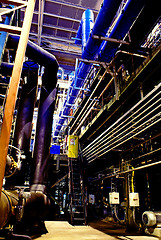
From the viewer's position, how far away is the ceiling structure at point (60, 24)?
1238 cm

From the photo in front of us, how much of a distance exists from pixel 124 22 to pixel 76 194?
807 cm

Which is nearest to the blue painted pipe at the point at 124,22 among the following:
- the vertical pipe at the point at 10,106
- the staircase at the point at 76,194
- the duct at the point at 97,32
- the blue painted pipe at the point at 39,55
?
the duct at the point at 97,32

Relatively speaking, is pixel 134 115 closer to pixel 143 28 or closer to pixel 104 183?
pixel 143 28

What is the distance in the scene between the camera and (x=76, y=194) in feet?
31.1

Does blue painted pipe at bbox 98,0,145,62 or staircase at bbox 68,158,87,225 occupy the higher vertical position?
blue painted pipe at bbox 98,0,145,62

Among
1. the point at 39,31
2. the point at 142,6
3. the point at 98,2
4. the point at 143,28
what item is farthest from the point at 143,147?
the point at 39,31

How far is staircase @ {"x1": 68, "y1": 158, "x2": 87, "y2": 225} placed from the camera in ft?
28.9

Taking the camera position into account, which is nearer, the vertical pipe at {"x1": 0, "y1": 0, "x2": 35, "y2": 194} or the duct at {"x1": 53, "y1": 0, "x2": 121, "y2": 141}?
the vertical pipe at {"x1": 0, "y1": 0, "x2": 35, "y2": 194}

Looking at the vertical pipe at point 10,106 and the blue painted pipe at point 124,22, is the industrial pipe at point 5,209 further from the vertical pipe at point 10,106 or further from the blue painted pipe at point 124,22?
the blue painted pipe at point 124,22

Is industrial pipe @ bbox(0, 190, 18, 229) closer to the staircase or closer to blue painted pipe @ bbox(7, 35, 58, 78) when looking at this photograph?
blue painted pipe @ bbox(7, 35, 58, 78)

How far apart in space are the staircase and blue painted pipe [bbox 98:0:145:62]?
268 inches

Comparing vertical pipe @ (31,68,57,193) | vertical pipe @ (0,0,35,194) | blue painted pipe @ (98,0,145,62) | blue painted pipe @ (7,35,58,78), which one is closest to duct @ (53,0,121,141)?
blue painted pipe @ (98,0,145,62)

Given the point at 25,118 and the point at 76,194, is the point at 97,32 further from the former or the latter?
the point at 76,194

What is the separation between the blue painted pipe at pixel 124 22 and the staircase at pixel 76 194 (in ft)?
22.3
